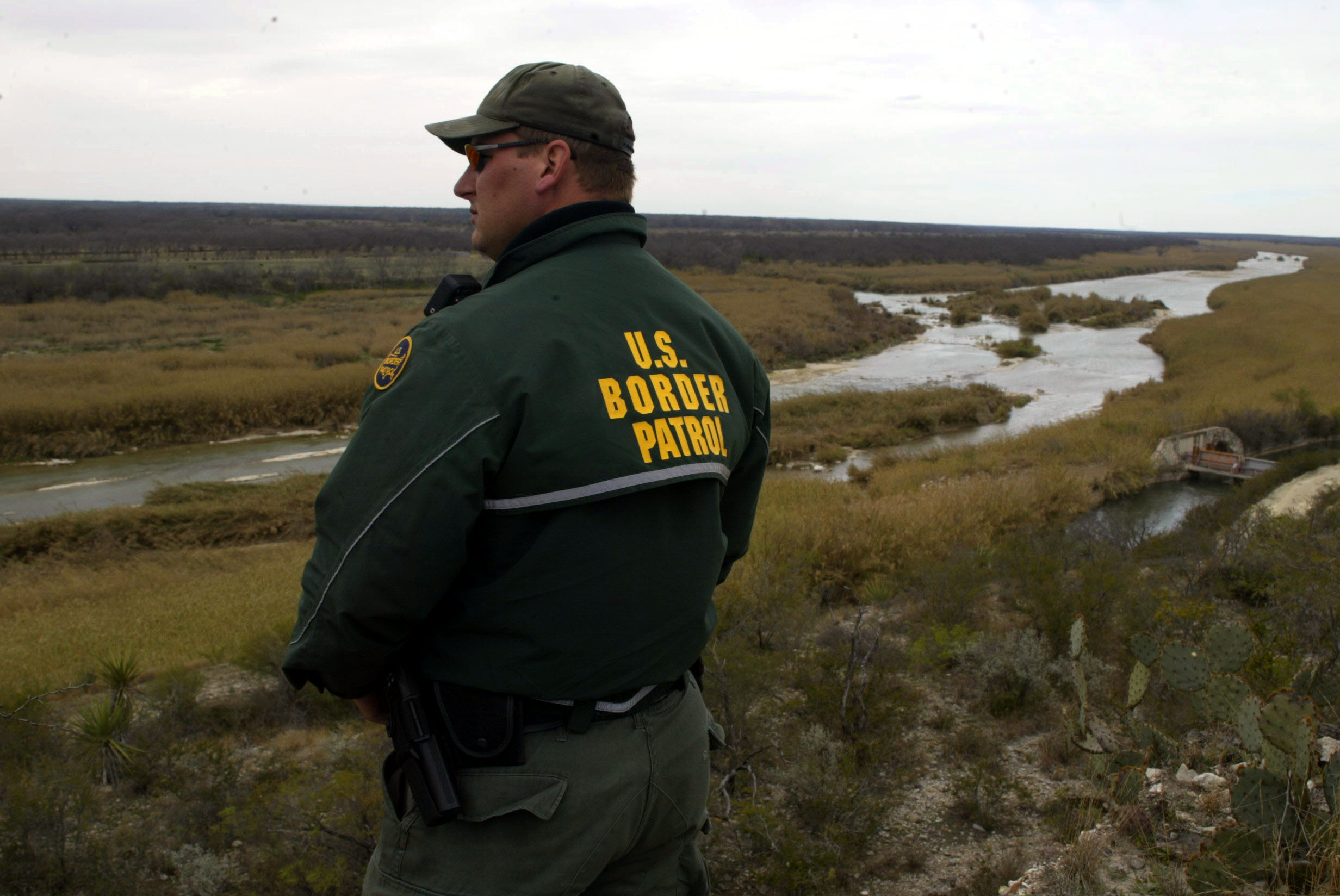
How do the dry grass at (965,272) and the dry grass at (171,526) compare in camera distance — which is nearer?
the dry grass at (171,526)

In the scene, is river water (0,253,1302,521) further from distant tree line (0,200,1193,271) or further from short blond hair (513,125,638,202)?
distant tree line (0,200,1193,271)

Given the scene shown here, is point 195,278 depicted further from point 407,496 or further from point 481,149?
point 407,496

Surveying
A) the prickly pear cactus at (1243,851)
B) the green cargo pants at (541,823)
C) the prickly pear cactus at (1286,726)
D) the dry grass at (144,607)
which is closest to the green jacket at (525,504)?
the green cargo pants at (541,823)

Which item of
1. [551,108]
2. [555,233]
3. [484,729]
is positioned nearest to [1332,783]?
[484,729]

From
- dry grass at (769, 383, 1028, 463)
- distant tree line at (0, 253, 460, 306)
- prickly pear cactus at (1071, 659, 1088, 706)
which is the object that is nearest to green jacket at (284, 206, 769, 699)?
prickly pear cactus at (1071, 659, 1088, 706)

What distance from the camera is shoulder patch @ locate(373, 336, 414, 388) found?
1526 mm

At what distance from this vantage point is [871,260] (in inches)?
3292

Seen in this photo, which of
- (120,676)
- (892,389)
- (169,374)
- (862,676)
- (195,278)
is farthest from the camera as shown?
(195,278)

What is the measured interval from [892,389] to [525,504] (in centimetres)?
2759

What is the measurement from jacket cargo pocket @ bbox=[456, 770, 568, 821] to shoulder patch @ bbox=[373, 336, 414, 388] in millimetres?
700

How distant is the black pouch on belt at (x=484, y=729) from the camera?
1.57 meters

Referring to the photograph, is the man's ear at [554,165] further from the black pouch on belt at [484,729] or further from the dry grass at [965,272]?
the dry grass at [965,272]

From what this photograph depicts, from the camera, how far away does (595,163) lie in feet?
5.90

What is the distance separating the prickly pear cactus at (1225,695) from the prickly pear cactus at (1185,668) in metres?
0.09
